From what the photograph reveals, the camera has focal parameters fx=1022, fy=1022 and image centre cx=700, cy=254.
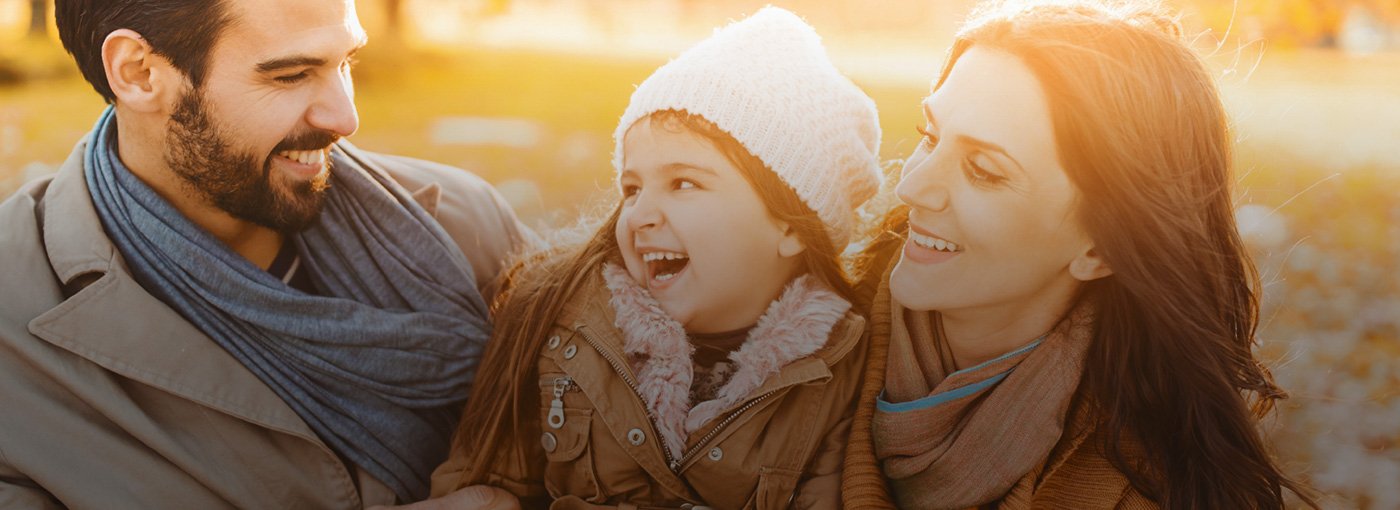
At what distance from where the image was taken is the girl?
2.56 m

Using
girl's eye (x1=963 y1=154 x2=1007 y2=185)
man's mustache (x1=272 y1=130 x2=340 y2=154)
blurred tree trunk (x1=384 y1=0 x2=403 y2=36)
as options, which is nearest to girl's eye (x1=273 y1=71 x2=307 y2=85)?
man's mustache (x1=272 y1=130 x2=340 y2=154)

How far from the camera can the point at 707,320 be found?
2711 millimetres

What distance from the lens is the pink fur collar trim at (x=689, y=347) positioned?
102 inches

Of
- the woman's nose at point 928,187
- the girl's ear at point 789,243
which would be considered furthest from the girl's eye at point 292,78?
the woman's nose at point 928,187

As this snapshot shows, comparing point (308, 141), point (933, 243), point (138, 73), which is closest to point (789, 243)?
point (933, 243)

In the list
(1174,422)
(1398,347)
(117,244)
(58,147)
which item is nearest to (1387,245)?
(1398,347)

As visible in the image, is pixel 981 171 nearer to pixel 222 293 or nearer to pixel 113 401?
pixel 222 293

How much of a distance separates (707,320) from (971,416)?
714mm

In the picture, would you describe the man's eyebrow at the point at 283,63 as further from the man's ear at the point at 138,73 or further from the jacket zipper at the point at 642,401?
the jacket zipper at the point at 642,401

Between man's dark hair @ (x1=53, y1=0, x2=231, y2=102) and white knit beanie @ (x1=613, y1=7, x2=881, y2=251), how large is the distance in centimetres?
112

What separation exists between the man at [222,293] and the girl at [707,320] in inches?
14.0

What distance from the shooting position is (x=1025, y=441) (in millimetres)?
2357

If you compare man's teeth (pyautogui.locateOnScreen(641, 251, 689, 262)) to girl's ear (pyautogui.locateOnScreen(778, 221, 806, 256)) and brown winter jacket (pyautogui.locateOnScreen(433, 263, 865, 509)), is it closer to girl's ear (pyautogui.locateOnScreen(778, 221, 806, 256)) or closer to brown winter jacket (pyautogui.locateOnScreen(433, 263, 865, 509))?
brown winter jacket (pyautogui.locateOnScreen(433, 263, 865, 509))

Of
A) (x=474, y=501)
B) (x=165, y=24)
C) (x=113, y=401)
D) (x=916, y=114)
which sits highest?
(x=165, y=24)
